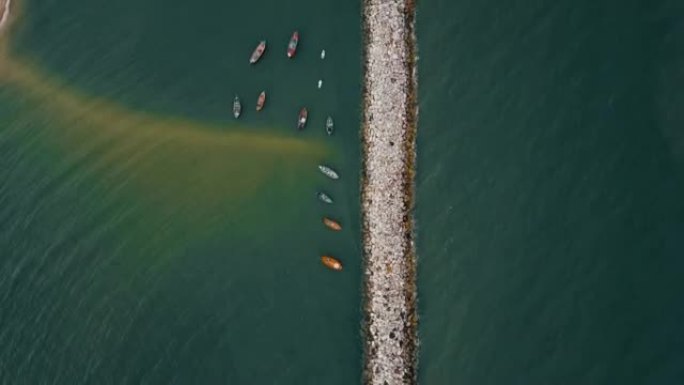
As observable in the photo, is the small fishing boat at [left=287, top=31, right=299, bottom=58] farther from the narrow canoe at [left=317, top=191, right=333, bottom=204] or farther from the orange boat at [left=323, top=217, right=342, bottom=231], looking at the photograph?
the orange boat at [left=323, top=217, right=342, bottom=231]

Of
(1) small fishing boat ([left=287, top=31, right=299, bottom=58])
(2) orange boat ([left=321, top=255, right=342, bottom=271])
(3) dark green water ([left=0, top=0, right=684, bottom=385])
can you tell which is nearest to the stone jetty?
(3) dark green water ([left=0, top=0, right=684, bottom=385])

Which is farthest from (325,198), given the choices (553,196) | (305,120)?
(553,196)

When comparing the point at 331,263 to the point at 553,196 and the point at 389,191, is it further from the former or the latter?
the point at 553,196

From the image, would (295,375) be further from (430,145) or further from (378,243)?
(430,145)

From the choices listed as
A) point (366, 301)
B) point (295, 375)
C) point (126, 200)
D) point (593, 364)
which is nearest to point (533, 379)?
point (593, 364)

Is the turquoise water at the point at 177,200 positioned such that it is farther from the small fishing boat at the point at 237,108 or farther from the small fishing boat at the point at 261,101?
the small fishing boat at the point at 261,101

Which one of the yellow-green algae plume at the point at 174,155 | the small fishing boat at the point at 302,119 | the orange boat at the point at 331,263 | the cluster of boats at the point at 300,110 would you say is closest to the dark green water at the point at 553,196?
the orange boat at the point at 331,263
